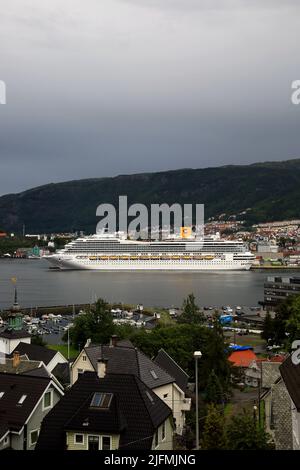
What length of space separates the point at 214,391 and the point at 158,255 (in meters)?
47.7

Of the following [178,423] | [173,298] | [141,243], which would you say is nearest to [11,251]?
[141,243]

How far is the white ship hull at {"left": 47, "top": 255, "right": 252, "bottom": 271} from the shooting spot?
188 feet

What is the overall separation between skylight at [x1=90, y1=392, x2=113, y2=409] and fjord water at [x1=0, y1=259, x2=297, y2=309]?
2445 cm

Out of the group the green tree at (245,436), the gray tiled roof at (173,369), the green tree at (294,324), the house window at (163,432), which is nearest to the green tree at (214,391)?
the gray tiled roof at (173,369)

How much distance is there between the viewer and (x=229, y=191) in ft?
559

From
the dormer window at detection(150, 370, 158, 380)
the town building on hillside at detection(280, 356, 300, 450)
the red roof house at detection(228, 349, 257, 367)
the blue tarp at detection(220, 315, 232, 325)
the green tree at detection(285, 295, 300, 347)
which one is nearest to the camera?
the town building on hillside at detection(280, 356, 300, 450)

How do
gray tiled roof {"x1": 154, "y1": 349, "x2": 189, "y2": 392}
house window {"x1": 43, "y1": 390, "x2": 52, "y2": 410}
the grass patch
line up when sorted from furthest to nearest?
gray tiled roof {"x1": 154, "y1": 349, "x2": 189, "y2": 392} → the grass patch → house window {"x1": 43, "y1": 390, "x2": 52, "y2": 410}

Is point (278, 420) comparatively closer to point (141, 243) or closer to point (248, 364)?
point (248, 364)

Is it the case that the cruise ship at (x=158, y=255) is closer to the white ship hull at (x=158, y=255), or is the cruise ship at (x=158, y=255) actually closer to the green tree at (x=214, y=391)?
the white ship hull at (x=158, y=255)

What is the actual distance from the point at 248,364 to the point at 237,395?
2328 millimetres

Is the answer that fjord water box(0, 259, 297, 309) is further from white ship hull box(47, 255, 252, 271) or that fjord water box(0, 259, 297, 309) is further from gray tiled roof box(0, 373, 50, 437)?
gray tiled roof box(0, 373, 50, 437)

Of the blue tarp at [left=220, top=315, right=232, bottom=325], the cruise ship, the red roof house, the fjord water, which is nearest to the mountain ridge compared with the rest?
the cruise ship

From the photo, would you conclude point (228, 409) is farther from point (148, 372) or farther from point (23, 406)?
point (23, 406)

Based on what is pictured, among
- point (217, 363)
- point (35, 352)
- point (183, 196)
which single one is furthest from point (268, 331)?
point (183, 196)
